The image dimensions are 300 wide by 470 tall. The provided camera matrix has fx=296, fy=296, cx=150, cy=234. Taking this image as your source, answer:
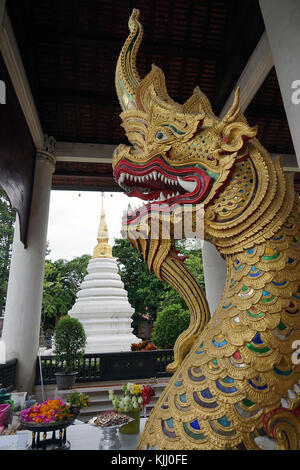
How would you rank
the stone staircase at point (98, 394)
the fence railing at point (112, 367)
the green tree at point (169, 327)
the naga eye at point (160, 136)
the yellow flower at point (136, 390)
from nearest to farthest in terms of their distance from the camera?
the naga eye at point (160, 136) → the yellow flower at point (136, 390) → the stone staircase at point (98, 394) → the fence railing at point (112, 367) → the green tree at point (169, 327)

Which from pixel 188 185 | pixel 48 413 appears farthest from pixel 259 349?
pixel 48 413

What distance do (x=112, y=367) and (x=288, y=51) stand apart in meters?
6.90

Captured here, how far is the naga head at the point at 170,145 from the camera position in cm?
128

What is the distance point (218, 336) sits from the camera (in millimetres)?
1094

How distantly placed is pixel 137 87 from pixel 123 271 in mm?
21372

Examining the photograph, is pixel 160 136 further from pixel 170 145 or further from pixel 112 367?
pixel 112 367

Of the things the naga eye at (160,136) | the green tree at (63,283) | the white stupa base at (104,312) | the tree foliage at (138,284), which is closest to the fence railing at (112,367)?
the white stupa base at (104,312)

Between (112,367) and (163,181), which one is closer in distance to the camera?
(163,181)

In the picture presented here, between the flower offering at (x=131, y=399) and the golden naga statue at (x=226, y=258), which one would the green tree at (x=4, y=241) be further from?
the golden naga statue at (x=226, y=258)

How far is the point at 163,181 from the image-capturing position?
4.61 ft

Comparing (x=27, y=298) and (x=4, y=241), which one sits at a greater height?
(x=4, y=241)
